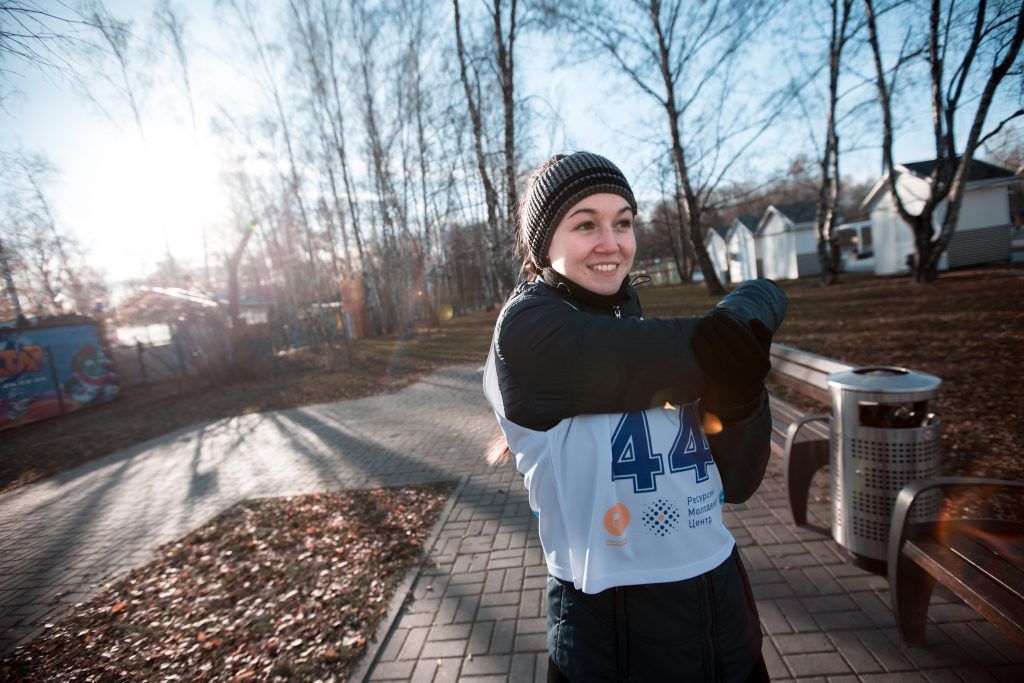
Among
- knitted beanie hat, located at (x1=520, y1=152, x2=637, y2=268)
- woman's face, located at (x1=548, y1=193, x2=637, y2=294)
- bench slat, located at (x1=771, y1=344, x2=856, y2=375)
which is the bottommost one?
bench slat, located at (x1=771, y1=344, x2=856, y2=375)

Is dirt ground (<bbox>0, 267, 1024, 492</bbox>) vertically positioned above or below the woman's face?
below

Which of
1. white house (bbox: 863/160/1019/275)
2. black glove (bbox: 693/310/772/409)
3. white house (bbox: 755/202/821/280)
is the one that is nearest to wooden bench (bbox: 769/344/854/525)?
black glove (bbox: 693/310/772/409)

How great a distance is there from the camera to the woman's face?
1349 millimetres

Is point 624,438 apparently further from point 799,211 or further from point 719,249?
point 719,249

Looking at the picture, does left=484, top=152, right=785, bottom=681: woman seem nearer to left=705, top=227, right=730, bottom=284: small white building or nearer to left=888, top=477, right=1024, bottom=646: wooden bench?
left=888, top=477, right=1024, bottom=646: wooden bench

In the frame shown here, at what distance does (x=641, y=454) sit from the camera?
126 cm

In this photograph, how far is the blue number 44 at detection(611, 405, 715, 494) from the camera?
1243mm

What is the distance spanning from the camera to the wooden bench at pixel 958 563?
1.95 meters

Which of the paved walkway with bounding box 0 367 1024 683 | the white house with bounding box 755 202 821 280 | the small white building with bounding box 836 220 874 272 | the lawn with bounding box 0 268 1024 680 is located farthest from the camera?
the white house with bounding box 755 202 821 280

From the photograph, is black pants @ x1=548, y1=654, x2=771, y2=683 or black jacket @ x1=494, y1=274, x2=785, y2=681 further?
black pants @ x1=548, y1=654, x2=771, y2=683

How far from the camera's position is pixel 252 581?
4098mm

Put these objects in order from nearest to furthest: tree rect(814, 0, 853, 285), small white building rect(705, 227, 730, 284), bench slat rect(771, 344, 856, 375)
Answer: bench slat rect(771, 344, 856, 375) < tree rect(814, 0, 853, 285) < small white building rect(705, 227, 730, 284)

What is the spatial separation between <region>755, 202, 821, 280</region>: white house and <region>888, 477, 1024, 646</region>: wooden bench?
3625cm

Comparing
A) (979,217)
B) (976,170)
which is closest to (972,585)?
(979,217)
